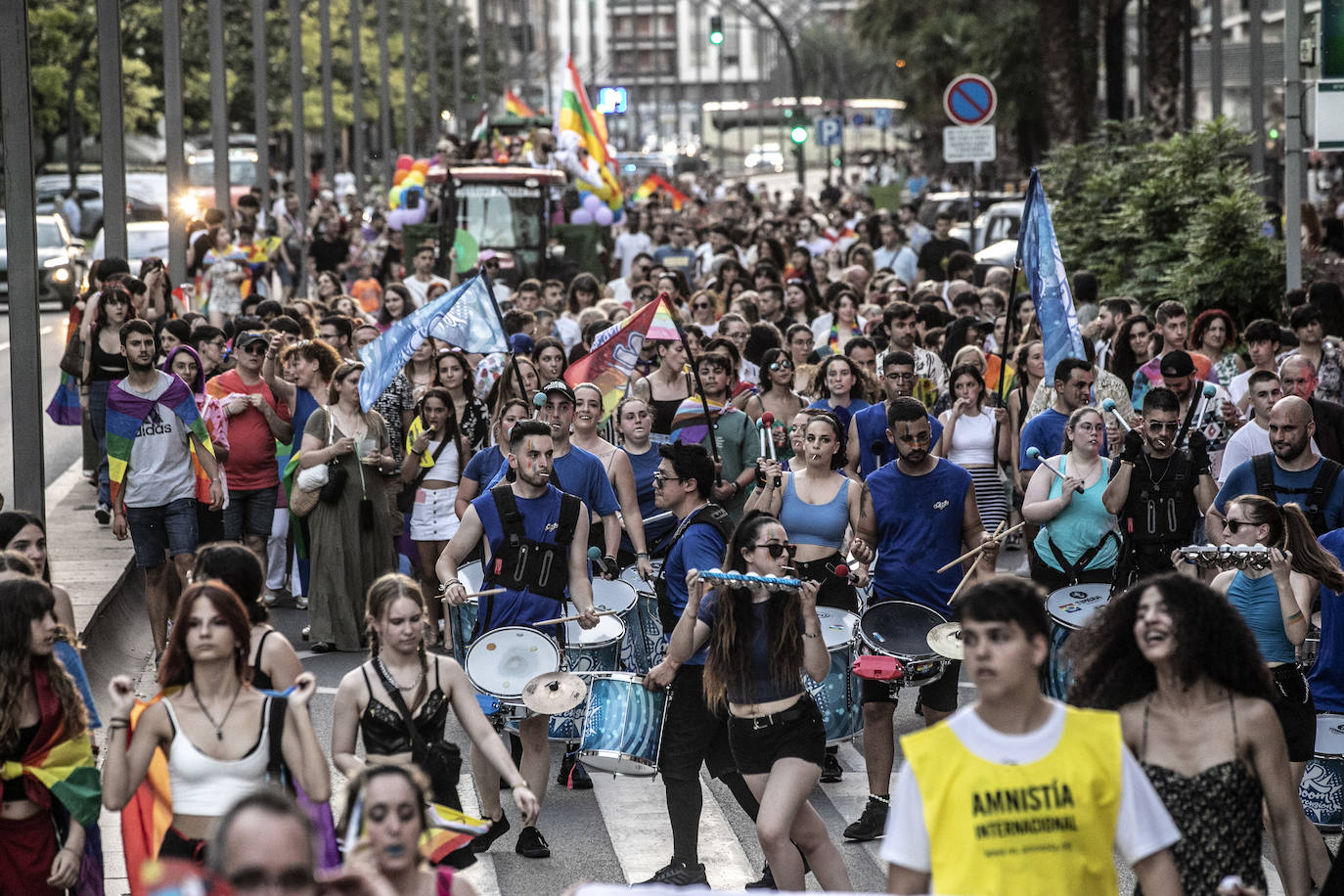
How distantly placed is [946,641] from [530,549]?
1.81m

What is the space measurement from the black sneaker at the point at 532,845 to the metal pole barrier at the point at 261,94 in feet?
65.5

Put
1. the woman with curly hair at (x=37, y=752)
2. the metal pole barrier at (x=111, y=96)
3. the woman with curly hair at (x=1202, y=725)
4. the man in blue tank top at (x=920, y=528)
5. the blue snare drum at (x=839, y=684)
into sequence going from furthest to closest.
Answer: the metal pole barrier at (x=111, y=96) → the man in blue tank top at (x=920, y=528) → the blue snare drum at (x=839, y=684) → the woman with curly hair at (x=37, y=752) → the woman with curly hair at (x=1202, y=725)

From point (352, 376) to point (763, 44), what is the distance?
148 m

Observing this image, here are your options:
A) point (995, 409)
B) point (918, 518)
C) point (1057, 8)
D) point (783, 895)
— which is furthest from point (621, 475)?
point (1057, 8)

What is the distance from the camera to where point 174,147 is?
20.6 m

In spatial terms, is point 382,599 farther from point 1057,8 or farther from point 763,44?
point 763,44

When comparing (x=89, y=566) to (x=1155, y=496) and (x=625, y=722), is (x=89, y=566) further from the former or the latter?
(x=1155, y=496)

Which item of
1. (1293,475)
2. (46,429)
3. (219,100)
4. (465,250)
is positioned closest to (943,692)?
(1293,475)

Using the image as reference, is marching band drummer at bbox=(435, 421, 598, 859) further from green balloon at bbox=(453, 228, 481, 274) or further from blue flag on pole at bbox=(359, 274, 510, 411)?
green balloon at bbox=(453, 228, 481, 274)

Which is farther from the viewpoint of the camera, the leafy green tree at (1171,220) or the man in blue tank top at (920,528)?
the leafy green tree at (1171,220)

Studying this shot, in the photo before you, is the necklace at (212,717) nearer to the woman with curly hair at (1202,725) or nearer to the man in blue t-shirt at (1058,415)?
the woman with curly hair at (1202,725)

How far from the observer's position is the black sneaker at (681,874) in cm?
770

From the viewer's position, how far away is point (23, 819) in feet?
20.5

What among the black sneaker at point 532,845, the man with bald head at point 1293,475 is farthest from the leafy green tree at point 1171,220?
the black sneaker at point 532,845
